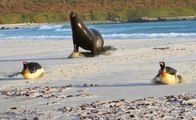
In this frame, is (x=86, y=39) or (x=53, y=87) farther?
(x=86, y=39)

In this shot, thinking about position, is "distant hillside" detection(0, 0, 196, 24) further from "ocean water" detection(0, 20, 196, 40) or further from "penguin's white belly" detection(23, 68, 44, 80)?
"penguin's white belly" detection(23, 68, 44, 80)

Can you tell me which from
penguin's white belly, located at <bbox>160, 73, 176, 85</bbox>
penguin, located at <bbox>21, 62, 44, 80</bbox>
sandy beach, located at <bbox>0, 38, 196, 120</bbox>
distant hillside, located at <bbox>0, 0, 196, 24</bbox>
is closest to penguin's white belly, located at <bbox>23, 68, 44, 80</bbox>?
penguin, located at <bbox>21, 62, 44, 80</bbox>

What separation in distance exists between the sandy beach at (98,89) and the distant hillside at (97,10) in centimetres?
8477

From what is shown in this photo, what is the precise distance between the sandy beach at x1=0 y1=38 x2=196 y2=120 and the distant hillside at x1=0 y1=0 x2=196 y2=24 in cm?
8477

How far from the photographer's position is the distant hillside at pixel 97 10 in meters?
106

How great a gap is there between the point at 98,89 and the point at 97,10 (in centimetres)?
10087

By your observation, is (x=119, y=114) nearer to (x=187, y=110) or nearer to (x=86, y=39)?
(x=187, y=110)

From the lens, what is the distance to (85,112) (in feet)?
30.8

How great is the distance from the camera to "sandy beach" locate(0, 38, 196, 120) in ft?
30.8

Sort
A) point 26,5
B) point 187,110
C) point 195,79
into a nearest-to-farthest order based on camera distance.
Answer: point 187,110, point 195,79, point 26,5

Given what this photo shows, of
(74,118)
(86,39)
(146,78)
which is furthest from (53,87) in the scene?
(86,39)

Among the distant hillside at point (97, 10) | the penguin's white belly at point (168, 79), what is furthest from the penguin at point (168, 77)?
the distant hillside at point (97, 10)

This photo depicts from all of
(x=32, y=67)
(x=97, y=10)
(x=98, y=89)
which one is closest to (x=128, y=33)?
(x=32, y=67)

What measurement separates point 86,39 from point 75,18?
83cm
